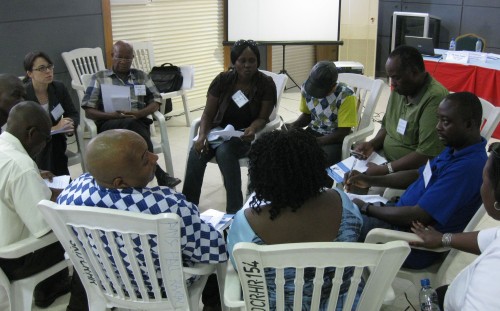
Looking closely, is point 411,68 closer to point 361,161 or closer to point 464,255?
point 361,161

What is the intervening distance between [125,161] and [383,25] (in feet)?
22.2

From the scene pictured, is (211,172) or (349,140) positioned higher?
(349,140)

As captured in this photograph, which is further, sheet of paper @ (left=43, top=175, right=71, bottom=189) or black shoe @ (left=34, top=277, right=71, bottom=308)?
black shoe @ (left=34, top=277, right=71, bottom=308)

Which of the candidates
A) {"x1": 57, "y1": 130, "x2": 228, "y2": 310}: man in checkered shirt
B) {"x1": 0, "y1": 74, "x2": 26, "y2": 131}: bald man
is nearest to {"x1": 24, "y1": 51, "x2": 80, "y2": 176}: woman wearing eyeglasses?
{"x1": 0, "y1": 74, "x2": 26, "y2": 131}: bald man

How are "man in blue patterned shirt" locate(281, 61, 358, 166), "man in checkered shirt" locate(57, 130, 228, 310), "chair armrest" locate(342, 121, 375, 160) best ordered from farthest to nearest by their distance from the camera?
"chair armrest" locate(342, 121, 375, 160) < "man in blue patterned shirt" locate(281, 61, 358, 166) < "man in checkered shirt" locate(57, 130, 228, 310)

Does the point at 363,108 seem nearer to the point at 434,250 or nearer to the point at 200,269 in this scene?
the point at 434,250

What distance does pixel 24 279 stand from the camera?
2143mm

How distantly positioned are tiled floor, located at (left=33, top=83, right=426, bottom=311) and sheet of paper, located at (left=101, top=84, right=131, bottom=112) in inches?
30.3

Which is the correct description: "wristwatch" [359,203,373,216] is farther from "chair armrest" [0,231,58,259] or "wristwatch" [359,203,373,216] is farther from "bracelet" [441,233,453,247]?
"chair armrest" [0,231,58,259]

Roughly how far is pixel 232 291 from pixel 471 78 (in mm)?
4216

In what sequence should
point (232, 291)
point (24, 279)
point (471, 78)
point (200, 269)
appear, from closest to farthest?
1. point (232, 291)
2. point (200, 269)
3. point (24, 279)
4. point (471, 78)

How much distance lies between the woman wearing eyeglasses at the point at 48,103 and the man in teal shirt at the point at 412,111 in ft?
6.62

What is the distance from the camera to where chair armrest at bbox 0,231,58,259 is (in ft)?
6.46

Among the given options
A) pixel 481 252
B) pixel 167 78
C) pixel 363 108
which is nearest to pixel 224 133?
pixel 363 108
